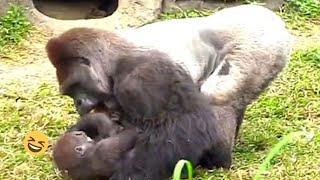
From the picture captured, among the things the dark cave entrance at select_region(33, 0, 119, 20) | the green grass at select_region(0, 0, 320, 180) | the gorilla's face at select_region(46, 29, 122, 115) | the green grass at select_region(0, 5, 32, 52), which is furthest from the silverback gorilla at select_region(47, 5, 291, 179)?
the dark cave entrance at select_region(33, 0, 119, 20)

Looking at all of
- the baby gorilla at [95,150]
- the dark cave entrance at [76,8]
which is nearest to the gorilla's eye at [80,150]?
the baby gorilla at [95,150]

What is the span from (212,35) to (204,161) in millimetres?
529

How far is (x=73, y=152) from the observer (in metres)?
3.08

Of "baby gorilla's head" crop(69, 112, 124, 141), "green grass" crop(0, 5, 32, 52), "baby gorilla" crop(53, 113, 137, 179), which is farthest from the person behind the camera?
"green grass" crop(0, 5, 32, 52)

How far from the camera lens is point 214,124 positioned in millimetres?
3199

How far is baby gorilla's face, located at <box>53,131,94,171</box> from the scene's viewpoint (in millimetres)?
3068

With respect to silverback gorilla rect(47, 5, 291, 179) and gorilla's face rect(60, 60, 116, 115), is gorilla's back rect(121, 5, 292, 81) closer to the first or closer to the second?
silverback gorilla rect(47, 5, 291, 179)

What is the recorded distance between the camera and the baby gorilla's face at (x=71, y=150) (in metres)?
3.07

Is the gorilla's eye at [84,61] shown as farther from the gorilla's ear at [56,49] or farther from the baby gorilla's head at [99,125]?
the baby gorilla's head at [99,125]

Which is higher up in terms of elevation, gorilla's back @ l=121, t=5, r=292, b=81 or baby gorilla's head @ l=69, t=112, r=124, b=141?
gorilla's back @ l=121, t=5, r=292, b=81

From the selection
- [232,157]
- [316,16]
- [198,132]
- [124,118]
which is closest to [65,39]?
[124,118]

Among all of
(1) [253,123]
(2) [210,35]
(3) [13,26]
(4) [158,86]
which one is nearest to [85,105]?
(4) [158,86]

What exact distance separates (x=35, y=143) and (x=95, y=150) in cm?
45

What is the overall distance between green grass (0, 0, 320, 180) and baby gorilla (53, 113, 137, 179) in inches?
9.5
